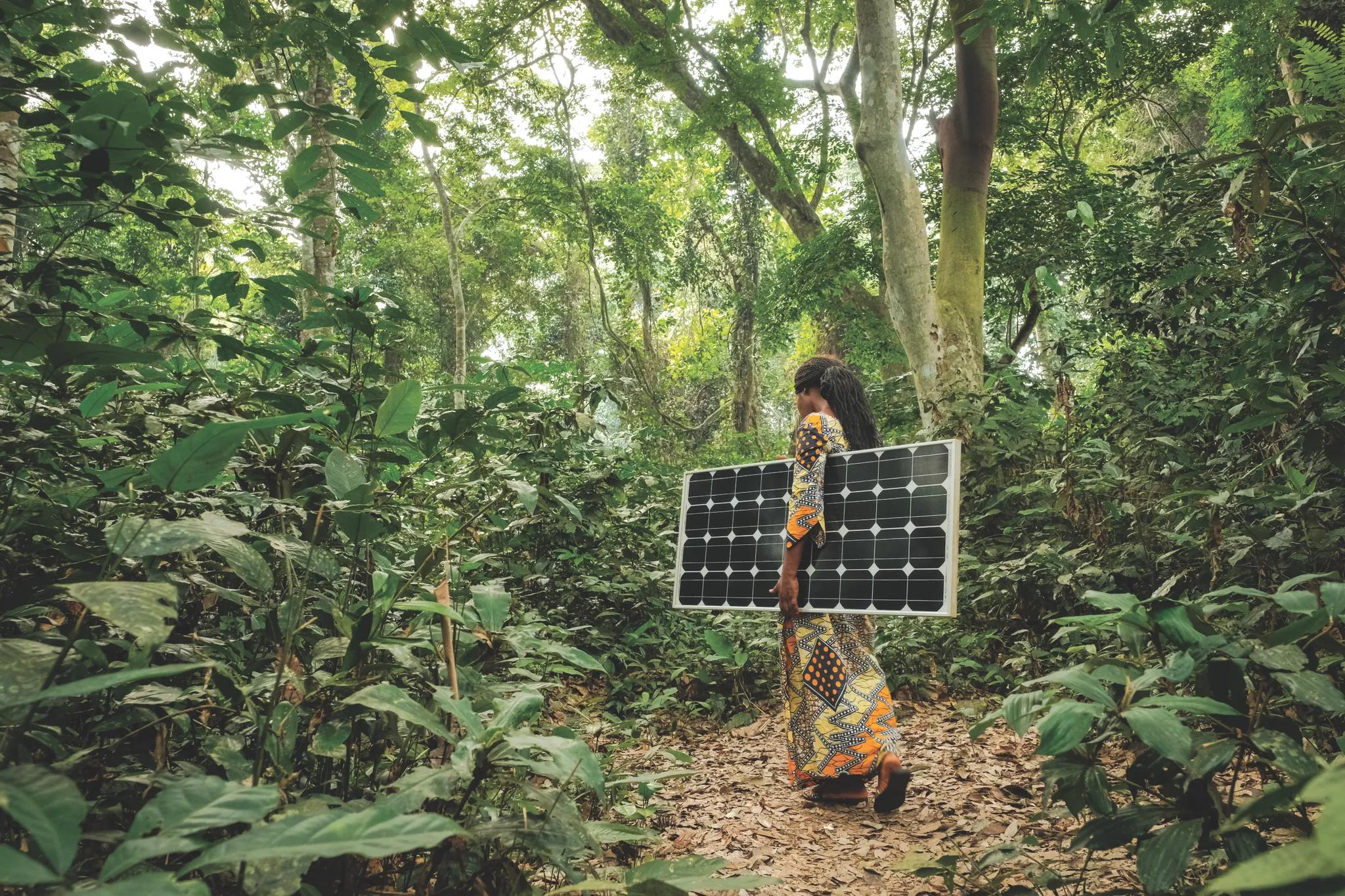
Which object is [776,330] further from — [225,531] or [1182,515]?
[225,531]

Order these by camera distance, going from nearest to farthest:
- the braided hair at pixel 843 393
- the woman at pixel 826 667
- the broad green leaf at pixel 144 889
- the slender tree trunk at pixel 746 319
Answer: the broad green leaf at pixel 144 889 < the woman at pixel 826 667 < the braided hair at pixel 843 393 < the slender tree trunk at pixel 746 319

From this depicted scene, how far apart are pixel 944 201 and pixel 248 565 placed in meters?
7.04

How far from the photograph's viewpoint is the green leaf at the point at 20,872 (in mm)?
613

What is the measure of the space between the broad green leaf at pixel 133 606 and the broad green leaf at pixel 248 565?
297 millimetres

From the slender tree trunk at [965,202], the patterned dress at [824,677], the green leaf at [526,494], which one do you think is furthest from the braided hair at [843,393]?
the slender tree trunk at [965,202]

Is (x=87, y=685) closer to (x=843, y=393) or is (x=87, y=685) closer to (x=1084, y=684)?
(x=1084, y=684)

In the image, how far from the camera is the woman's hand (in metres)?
3.41

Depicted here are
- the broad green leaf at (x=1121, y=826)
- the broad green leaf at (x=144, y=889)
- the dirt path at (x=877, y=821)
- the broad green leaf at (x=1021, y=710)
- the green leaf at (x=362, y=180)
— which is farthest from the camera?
the dirt path at (x=877, y=821)

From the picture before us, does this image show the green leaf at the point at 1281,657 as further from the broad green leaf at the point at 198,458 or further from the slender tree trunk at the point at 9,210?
the slender tree trunk at the point at 9,210

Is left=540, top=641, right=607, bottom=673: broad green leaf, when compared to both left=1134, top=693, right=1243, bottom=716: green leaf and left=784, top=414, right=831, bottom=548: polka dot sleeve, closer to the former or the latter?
left=1134, top=693, right=1243, bottom=716: green leaf

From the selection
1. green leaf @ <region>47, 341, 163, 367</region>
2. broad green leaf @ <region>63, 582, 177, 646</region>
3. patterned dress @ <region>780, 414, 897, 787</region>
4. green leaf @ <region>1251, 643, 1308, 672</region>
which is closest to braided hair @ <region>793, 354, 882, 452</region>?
patterned dress @ <region>780, 414, 897, 787</region>

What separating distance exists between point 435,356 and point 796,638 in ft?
59.8

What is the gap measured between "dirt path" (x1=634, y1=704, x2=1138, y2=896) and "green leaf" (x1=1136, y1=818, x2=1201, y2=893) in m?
0.64

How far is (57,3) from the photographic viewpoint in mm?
1633
